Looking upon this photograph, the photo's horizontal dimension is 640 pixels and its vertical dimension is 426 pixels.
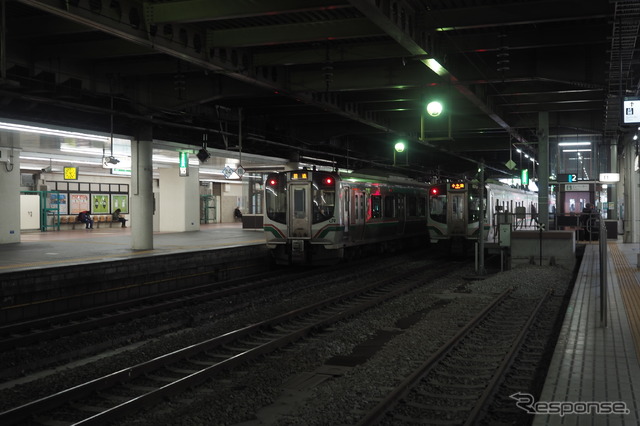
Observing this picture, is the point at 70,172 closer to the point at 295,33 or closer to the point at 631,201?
the point at 295,33

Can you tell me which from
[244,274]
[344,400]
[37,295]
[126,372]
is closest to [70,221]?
[244,274]

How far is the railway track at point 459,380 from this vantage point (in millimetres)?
6105

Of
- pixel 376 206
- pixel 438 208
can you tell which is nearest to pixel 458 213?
pixel 438 208

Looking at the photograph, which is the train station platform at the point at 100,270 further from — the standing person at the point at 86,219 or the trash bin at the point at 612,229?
the trash bin at the point at 612,229

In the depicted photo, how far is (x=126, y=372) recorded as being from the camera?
7.26m

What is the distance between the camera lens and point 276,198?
1827 centimetres

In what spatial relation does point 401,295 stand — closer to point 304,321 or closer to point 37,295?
point 304,321

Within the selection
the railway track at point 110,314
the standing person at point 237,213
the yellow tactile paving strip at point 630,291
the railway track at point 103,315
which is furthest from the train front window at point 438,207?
the standing person at point 237,213

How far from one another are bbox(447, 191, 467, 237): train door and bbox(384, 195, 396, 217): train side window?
82.7 inches

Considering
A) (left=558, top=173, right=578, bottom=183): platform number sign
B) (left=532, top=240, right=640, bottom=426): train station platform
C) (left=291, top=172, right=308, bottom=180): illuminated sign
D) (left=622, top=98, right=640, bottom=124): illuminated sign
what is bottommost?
(left=532, top=240, right=640, bottom=426): train station platform

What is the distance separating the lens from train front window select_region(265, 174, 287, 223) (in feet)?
59.5

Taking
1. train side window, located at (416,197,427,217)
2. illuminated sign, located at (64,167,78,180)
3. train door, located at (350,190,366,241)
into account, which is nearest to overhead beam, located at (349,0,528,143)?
train door, located at (350,190,366,241)

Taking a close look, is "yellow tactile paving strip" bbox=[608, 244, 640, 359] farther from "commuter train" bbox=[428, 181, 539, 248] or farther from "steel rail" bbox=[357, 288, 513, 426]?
"commuter train" bbox=[428, 181, 539, 248]

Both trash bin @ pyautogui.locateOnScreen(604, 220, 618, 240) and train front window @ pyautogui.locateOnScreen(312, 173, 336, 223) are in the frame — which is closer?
train front window @ pyautogui.locateOnScreen(312, 173, 336, 223)
